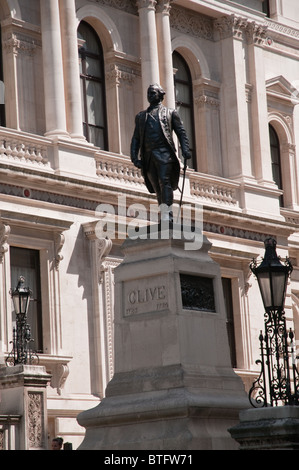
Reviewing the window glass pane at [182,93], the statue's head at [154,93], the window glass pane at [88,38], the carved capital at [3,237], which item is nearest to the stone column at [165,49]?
the window glass pane at [182,93]

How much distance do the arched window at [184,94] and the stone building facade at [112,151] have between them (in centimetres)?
6

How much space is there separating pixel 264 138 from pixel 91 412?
19694mm

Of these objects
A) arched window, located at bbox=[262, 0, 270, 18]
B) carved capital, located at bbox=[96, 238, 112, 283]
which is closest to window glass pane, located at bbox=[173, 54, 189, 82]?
arched window, located at bbox=[262, 0, 270, 18]

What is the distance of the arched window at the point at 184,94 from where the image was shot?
1414 inches

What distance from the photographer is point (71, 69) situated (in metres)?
31.3

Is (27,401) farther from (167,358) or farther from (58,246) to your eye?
(58,246)

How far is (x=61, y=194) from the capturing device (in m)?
29.7

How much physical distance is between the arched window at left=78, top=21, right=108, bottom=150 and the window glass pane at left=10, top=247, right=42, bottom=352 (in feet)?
15.6

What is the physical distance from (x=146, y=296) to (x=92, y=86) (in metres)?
15.8

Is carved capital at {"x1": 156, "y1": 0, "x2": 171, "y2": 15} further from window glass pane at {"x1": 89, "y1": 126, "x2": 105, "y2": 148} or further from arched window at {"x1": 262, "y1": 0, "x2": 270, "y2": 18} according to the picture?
arched window at {"x1": 262, "y1": 0, "x2": 270, "y2": 18}

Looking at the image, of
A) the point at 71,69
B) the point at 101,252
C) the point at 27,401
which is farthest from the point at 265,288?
the point at 71,69
